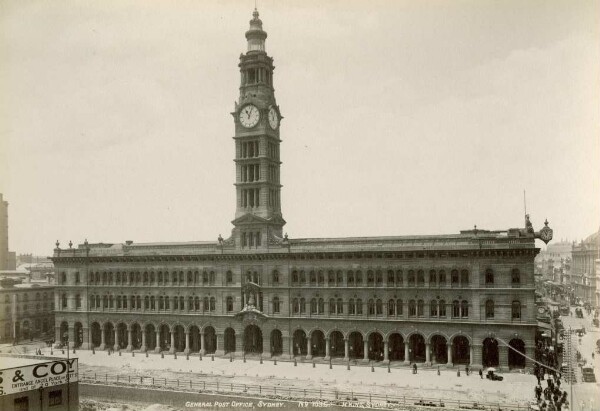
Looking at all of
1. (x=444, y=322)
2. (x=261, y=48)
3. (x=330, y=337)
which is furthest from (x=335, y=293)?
(x=261, y=48)

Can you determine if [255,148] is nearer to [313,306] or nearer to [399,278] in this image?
[313,306]

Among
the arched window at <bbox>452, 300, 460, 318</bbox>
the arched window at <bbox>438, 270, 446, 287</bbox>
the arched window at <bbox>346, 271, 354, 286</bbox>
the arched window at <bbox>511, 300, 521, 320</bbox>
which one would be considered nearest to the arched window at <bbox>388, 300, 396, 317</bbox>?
the arched window at <bbox>346, 271, 354, 286</bbox>

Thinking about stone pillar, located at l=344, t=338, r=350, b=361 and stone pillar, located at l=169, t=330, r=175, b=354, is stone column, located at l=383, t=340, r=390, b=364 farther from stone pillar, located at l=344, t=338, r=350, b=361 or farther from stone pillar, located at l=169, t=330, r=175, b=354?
stone pillar, located at l=169, t=330, r=175, b=354

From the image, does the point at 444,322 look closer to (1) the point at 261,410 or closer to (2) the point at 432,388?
(2) the point at 432,388

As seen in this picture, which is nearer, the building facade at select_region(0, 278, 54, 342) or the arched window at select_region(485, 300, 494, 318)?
the arched window at select_region(485, 300, 494, 318)

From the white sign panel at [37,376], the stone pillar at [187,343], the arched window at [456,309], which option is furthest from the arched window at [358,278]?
the white sign panel at [37,376]

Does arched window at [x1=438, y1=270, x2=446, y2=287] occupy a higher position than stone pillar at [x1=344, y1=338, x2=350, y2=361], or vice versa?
arched window at [x1=438, y1=270, x2=446, y2=287]
